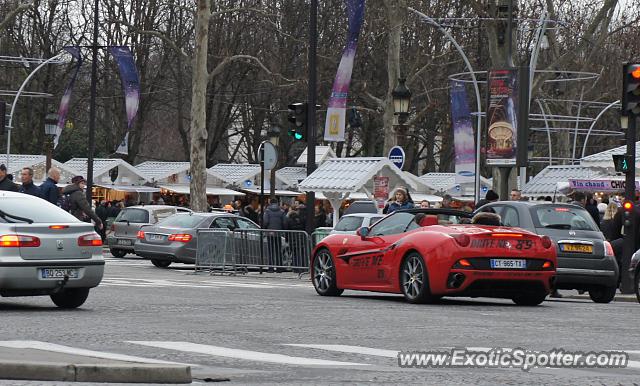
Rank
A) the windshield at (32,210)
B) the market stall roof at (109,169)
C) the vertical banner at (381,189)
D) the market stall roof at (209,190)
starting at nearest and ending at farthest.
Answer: the windshield at (32,210) < the vertical banner at (381,189) < the market stall roof at (109,169) < the market stall roof at (209,190)

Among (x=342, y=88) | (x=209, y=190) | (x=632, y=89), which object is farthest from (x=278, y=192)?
(x=632, y=89)

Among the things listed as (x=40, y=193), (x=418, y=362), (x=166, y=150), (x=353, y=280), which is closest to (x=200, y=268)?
(x=40, y=193)

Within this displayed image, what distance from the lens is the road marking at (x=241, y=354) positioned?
11.9 meters

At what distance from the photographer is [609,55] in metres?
71.7

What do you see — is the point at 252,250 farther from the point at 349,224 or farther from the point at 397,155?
the point at 397,155

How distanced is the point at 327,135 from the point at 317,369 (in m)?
25.4

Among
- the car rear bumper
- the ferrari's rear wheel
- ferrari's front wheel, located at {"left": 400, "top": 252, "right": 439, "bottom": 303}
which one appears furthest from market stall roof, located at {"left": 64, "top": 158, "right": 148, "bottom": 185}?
the car rear bumper

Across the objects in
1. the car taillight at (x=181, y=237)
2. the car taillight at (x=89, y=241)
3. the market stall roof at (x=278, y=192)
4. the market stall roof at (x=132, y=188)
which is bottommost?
the market stall roof at (x=278, y=192)

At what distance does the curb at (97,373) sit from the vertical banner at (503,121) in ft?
71.0

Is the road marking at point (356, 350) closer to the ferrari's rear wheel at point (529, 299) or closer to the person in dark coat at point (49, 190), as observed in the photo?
the ferrari's rear wheel at point (529, 299)

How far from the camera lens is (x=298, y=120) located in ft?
107

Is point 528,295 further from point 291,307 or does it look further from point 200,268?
point 200,268

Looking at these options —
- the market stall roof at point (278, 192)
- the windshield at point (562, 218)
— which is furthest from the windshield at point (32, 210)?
the market stall roof at point (278, 192)

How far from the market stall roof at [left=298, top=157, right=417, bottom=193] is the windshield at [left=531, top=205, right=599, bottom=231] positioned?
14152 millimetres
